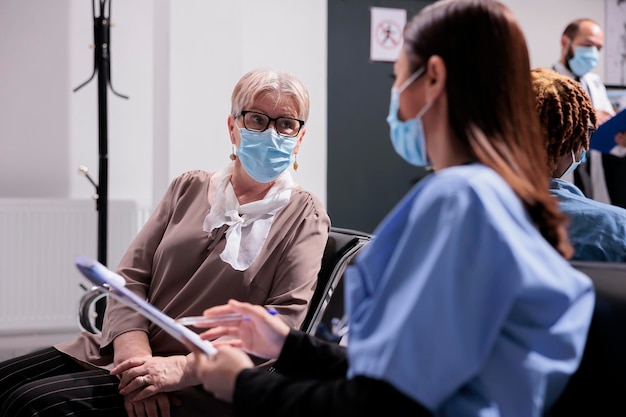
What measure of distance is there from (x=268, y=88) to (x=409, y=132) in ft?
3.27

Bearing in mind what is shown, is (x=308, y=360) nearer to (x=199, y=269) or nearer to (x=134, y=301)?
(x=134, y=301)

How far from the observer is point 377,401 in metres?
0.87

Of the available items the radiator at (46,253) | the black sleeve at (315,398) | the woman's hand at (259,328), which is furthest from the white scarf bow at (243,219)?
the radiator at (46,253)

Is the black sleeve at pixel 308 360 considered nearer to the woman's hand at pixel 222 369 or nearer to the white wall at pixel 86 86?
the woman's hand at pixel 222 369

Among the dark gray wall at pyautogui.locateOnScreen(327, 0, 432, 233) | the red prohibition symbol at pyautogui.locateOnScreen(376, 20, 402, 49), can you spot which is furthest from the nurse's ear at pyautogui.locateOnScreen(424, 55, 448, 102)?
the red prohibition symbol at pyautogui.locateOnScreen(376, 20, 402, 49)

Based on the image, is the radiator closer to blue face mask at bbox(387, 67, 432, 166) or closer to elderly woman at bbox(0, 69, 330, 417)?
elderly woman at bbox(0, 69, 330, 417)

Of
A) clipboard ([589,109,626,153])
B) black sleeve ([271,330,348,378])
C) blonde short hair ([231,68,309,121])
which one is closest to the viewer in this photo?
black sleeve ([271,330,348,378])

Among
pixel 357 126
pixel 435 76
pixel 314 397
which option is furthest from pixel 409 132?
pixel 357 126

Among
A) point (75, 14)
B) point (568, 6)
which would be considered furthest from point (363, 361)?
point (568, 6)

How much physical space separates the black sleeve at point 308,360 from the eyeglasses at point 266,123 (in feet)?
3.13

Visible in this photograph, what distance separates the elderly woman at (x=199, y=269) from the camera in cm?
167

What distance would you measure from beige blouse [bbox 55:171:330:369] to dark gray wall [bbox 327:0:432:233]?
3268mm

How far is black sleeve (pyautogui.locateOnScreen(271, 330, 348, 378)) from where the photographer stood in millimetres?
1188

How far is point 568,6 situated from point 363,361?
544cm
